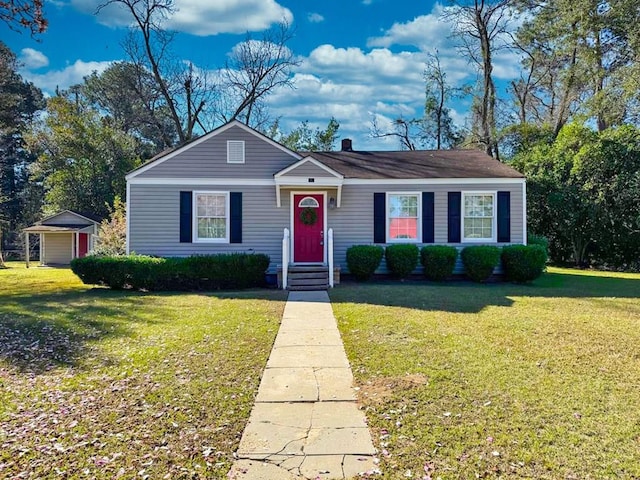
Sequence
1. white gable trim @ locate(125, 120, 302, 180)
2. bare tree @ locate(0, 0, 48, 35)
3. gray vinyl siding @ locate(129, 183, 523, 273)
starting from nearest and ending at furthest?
bare tree @ locate(0, 0, 48, 35) < white gable trim @ locate(125, 120, 302, 180) < gray vinyl siding @ locate(129, 183, 523, 273)

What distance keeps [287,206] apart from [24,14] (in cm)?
758

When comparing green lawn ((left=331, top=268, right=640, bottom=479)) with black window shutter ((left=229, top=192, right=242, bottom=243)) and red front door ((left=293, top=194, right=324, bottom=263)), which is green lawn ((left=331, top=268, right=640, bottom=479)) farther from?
black window shutter ((left=229, top=192, right=242, bottom=243))

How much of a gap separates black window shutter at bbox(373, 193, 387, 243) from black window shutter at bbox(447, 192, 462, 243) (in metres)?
1.94

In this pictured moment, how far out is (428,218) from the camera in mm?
13500

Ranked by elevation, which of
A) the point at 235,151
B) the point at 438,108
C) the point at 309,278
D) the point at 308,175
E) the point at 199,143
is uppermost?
the point at 438,108

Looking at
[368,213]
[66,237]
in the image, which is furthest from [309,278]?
[66,237]

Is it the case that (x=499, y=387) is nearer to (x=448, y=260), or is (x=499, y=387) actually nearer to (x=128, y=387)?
(x=128, y=387)

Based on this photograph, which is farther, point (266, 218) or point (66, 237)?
point (66, 237)

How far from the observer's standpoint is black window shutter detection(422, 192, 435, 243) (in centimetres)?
1351

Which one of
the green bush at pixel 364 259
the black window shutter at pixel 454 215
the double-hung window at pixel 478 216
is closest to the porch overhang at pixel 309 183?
the green bush at pixel 364 259

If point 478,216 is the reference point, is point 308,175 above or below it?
above

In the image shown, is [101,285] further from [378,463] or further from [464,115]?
[464,115]

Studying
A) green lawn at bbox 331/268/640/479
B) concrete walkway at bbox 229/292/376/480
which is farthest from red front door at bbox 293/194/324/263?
concrete walkway at bbox 229/292/376/480

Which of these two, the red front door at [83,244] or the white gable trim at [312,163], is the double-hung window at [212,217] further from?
the red front door at [83,244]
